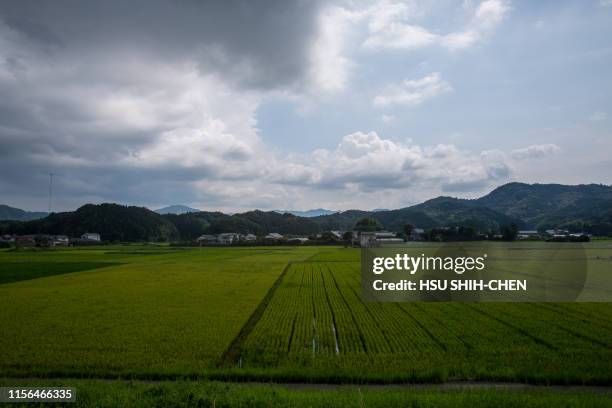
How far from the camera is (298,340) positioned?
57.3ft

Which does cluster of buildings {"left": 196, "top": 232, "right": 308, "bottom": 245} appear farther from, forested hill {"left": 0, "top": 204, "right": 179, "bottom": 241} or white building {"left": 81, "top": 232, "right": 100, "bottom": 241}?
white building {"left": 81, "top": 232, "right": 100, "bottom": 241}

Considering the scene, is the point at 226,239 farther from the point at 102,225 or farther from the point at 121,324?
the point at 121,324

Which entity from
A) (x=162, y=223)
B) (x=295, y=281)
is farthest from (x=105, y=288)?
(x=162, y=223)

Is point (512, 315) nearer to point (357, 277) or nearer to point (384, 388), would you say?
point (384, 388)

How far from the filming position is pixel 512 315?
22.8 m

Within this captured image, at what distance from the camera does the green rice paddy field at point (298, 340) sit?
13.2 metres

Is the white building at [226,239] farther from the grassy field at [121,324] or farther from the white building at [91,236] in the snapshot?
the grassy field at [121,324]

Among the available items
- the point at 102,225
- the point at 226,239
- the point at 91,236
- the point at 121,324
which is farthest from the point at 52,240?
the point at 121,324

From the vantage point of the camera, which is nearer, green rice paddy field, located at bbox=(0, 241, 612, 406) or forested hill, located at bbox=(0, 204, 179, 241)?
green rice paddy field, located at bbox=(0, 241, 612, 406)

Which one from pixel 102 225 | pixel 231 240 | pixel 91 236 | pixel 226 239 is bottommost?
pixel 231 240

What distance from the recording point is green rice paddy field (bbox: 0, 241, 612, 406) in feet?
43.2

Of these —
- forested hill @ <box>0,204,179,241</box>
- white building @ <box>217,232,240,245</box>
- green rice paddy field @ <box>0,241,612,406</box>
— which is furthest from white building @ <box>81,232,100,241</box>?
green rice paddy field @ <box>0,241,612,406</box>

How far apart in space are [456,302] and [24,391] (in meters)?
24.0

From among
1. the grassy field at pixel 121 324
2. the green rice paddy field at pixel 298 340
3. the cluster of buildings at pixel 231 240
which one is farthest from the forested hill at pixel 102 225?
the green rice paddy field at pixel 298 340
